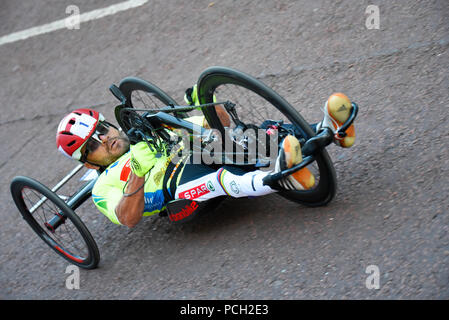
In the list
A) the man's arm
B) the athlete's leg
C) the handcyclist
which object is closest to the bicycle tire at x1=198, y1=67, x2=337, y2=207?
the handcyclist

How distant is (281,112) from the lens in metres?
3.19

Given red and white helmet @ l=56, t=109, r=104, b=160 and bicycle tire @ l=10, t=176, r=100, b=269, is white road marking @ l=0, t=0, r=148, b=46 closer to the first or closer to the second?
red and white helmet @ l=56, t=109, r=104, b=160

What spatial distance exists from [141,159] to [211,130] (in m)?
0.56

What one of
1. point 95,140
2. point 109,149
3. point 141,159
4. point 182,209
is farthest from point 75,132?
point 182,209

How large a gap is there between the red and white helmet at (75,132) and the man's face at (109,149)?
12 centimetres

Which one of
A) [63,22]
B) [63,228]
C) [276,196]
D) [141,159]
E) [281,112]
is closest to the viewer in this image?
[281,112]

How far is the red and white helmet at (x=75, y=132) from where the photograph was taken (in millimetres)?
3678

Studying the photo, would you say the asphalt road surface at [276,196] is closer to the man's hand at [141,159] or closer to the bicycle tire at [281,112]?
the bicycle tire at [281,112]

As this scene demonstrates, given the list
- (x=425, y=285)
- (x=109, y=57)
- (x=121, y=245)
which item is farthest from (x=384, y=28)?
(x=109, y=57)

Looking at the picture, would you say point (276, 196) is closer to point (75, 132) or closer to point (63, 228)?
point (75, 132)

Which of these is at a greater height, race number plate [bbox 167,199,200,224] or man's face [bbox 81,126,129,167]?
man's face [bbox 81,126,129,167]

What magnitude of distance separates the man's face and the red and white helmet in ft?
0.38

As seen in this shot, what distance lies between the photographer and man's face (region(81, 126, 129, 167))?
383 centimetres

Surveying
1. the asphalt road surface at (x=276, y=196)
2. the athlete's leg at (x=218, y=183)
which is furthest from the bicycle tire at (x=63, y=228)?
the athlete's leg at (x=218, y=183)
